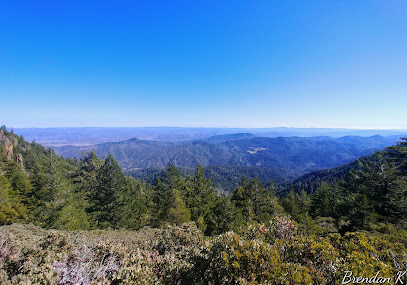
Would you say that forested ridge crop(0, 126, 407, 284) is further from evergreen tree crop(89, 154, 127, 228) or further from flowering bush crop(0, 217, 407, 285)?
evergreen tree crop(89, 154, 127, 228)

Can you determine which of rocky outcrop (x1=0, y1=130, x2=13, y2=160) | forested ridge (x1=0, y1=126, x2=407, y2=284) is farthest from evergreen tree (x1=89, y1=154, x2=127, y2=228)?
rocky outcrop (x1=0, y1=130, x2=13, y2=160)

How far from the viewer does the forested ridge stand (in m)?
5.01

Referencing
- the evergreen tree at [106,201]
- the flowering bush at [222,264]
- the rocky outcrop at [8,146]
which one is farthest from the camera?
the rocky outcrop at [8,146]

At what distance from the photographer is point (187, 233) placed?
10.3 m

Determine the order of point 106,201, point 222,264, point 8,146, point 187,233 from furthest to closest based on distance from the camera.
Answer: point 8,146, point 106,201, point 187,233, point 222,264

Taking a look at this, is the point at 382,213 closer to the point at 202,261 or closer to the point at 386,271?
the point at 386,271

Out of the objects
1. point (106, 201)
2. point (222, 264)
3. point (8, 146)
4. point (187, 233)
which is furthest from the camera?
point (8, 146)

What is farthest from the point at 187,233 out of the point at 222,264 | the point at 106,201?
the point at 106,201

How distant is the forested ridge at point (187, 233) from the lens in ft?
16.4

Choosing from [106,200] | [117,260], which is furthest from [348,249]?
[106,200]

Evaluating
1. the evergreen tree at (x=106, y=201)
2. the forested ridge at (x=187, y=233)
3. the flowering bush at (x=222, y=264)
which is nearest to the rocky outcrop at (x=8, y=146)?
the forested ridge at (x=187, y=233)

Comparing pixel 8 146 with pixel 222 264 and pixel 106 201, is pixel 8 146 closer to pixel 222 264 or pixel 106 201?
pixel 106 201

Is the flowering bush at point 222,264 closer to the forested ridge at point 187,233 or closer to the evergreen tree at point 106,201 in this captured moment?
the forested ridge at point 187,233

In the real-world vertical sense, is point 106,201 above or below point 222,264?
below
